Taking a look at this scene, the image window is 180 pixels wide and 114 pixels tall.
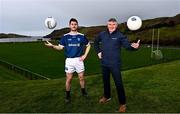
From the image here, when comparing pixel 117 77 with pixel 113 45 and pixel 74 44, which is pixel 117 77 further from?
pixel 74 44

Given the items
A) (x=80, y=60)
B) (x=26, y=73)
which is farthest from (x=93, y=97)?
(x=26, y=73)

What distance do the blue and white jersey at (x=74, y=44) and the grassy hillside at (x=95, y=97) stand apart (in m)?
1.67

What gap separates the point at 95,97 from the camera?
574 inches

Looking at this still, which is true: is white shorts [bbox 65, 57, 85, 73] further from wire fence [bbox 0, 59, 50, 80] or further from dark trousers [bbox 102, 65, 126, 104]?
wire fence [bbox 0, 59, 50, 80]

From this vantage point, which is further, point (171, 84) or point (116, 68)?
point (171, 84)

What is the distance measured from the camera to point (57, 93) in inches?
612

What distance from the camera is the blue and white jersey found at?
1319 centimetres

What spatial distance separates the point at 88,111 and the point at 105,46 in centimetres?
204

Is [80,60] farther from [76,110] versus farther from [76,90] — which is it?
[76,90]

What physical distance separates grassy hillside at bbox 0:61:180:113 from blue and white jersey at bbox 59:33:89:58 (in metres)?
1.67

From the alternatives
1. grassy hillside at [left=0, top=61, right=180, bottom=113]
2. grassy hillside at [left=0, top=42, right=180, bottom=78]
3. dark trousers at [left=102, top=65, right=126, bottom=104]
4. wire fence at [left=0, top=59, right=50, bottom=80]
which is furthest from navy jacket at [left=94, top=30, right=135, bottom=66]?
grassy hillside at [left=0, top=42, right=180, bottom=78]

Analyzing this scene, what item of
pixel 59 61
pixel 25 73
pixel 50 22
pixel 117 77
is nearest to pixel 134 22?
pixel 50 22

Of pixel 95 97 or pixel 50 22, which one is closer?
pixel 95 97

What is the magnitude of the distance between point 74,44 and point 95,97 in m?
2.34
